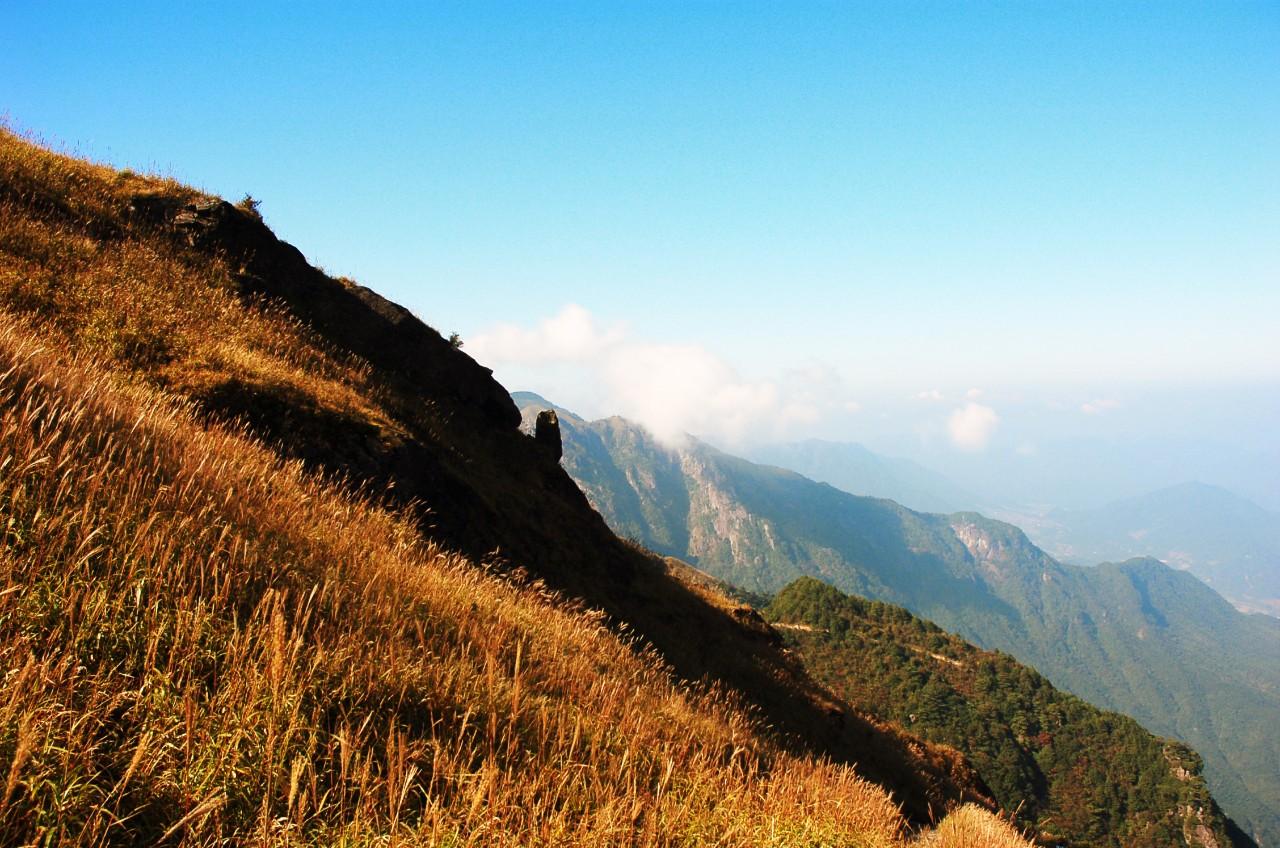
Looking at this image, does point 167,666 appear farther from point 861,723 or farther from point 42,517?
point 861,723

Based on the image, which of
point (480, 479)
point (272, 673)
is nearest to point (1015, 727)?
point (480, 479)

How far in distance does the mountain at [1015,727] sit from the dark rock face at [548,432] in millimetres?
101092

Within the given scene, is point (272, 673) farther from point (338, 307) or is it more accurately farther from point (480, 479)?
point (338, 307)

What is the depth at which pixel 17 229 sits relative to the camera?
39.1 ft

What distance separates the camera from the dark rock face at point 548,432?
25203 millimetres

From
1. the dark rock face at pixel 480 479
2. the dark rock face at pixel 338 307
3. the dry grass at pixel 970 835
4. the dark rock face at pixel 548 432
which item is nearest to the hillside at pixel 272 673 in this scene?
the dry grass at pixel 970 835

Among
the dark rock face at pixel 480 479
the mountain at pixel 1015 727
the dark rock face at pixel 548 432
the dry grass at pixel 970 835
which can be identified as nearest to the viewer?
the dry grass at pixel 970 835

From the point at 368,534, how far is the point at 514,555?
8142 millimetres

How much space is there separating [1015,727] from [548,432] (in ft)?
477

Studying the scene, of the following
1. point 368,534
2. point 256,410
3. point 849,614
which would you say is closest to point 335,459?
point 256,410

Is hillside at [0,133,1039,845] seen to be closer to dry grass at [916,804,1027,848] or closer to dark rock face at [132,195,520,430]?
dry grass at [916,804,1027,848]

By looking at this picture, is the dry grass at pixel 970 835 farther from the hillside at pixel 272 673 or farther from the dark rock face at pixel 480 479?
the dark rock face at pixel 480 479

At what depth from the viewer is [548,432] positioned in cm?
2597

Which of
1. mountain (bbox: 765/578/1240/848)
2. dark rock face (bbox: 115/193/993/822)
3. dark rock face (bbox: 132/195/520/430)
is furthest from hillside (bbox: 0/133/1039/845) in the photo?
mountain (bbox: 765/578/1240/848)
